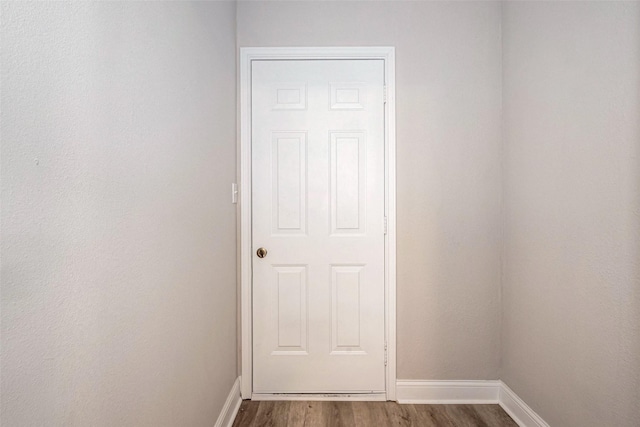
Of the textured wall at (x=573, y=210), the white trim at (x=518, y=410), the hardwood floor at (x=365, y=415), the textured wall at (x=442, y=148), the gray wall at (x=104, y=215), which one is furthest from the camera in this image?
the textured wall at (x=442, y=148)

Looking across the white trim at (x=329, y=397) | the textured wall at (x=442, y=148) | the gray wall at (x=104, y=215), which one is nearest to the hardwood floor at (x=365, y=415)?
the white trim at (x=329, y=397)

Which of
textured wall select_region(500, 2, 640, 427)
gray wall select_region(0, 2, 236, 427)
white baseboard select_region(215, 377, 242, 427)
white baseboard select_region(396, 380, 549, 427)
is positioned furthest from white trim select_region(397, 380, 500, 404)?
gray wall select_region(0, 2, 236, 427)

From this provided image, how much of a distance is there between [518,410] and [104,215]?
225 cm

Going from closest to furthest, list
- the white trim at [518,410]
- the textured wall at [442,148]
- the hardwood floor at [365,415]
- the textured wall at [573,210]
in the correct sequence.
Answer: the textured wall at [573,210]
the white trim at [518,410]
the hardwood floor at [365,415]
the textured wall at [442,148]

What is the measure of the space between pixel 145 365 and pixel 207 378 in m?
0.61

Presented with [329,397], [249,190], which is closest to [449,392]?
[329,397]

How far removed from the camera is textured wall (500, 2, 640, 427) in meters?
1.26

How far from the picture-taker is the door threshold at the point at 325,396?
2.08 meters

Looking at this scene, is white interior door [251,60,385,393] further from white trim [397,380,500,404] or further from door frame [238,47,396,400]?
white trim [397,380,500,404]

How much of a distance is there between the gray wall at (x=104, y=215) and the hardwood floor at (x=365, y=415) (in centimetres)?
50

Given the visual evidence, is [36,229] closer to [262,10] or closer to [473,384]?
[262,10]

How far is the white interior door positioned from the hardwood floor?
0.32 ft

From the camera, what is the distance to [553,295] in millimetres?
1626

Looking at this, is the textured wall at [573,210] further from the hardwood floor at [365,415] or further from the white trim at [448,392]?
the hardwood floor at [365,415]
